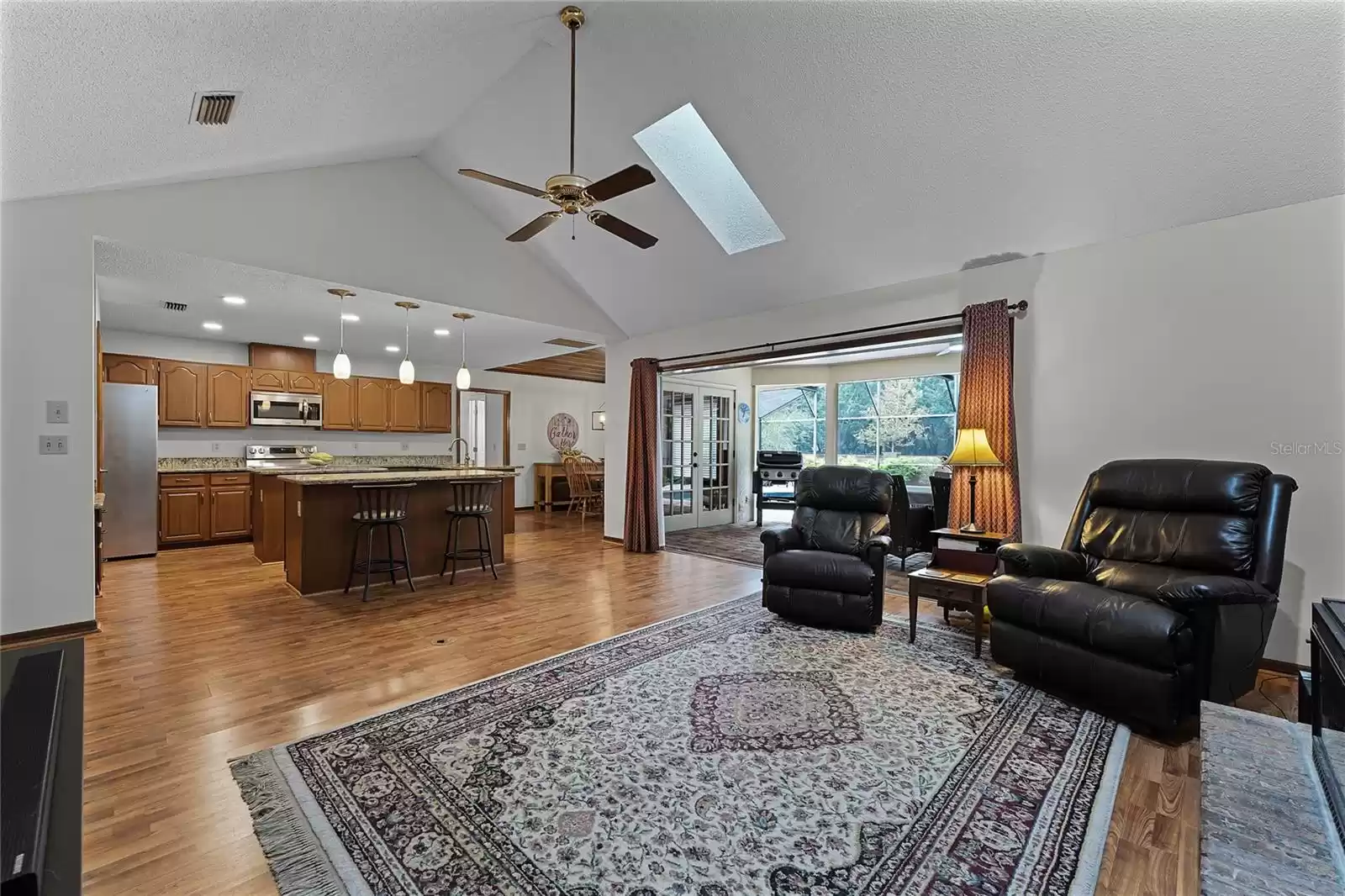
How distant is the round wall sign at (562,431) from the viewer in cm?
1029

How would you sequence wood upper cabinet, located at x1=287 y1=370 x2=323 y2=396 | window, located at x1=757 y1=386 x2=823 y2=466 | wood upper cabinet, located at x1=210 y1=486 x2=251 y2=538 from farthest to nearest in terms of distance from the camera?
window, located at x1=757 y1=386 x2=823 y2=466 < wood upper cabinet, located at x1=287 y1=370 x2=323 y2=396 < wood upper cabinet, located at x1=210 y1=486 x2=251 y2=538

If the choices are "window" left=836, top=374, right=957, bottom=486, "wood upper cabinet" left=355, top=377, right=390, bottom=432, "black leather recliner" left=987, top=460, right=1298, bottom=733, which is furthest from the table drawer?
"window" left=836, top=374, right=957, bottom=486

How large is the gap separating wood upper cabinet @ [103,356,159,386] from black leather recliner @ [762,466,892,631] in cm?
669

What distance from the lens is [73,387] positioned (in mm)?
3502

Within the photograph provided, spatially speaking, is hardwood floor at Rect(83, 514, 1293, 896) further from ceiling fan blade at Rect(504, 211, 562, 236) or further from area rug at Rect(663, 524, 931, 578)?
ceiling fan blade at Rect(504, 211, 562, 236)

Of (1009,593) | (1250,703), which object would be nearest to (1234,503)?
(1250,703)

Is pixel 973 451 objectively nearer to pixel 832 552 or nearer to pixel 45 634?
pixel 832 552

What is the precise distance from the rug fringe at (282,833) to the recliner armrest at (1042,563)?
10.1 ft

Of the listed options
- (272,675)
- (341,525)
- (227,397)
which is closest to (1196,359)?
(272,675)

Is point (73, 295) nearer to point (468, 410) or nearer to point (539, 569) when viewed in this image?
point (539, 569)

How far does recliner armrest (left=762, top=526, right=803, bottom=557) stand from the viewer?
3965 mm

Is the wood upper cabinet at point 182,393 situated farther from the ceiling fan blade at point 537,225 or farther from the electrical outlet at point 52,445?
the ceiling fan blade at point 537,225

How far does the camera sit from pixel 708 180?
452cm

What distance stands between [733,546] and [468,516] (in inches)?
117
